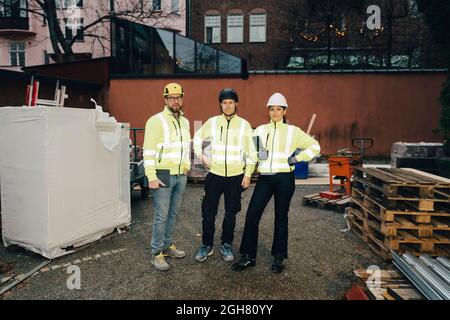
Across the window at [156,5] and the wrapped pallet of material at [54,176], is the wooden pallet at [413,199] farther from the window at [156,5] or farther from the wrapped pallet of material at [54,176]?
the window at [156,5]

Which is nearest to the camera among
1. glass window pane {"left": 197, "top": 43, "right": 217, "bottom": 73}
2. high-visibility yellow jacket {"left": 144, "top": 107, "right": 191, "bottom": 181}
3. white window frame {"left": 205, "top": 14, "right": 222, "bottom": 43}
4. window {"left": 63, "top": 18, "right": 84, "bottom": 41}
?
high-visibility yellow jacket {"left": 144, "top": 107, "right": 191, "bottom": 181}

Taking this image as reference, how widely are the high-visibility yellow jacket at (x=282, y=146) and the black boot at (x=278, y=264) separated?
3.30 feet

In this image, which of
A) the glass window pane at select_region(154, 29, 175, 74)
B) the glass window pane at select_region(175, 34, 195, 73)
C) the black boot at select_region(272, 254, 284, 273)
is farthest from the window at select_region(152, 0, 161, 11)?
the black boot at select_region(272, 254, 284, 273)

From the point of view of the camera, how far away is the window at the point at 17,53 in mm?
27703

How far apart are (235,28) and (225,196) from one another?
2232 cm

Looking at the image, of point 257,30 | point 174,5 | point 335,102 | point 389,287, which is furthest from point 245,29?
point 389,287

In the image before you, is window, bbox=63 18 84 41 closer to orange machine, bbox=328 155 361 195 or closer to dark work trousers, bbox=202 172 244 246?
orange machine, bbox=328 155 361 195

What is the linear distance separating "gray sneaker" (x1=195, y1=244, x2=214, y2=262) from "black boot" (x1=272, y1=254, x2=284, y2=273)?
0.87m

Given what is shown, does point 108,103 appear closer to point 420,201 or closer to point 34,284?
point 34,284

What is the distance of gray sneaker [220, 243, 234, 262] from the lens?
4.36 metres

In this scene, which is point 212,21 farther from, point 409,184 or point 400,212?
point 400,212

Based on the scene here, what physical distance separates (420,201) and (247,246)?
217cm
